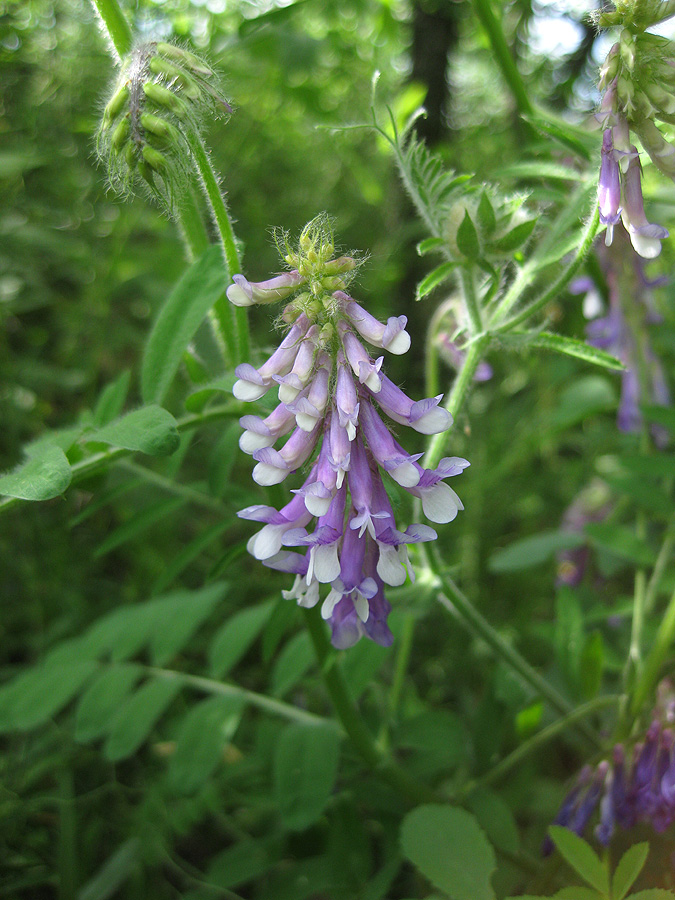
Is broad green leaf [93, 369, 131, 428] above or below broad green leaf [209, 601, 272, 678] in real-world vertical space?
above

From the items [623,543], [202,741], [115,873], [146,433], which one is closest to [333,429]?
[146,433]

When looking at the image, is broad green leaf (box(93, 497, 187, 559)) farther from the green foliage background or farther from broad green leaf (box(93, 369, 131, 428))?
broad green leaf (box(93, 369, 131, 428))

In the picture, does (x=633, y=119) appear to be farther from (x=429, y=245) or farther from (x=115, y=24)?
(x=115, y=24)

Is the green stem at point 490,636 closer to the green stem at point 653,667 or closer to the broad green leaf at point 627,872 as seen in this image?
the green stem at point 653,667

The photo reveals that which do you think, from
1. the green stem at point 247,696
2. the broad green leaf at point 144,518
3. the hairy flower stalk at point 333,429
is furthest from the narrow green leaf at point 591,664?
the broad green leaf at point 144,518

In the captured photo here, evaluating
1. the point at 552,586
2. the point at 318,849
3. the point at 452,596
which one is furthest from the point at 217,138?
the point at 318,849

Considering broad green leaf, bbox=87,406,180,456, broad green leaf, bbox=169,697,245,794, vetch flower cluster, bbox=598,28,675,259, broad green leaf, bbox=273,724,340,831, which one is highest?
vetch flower cluster, bbox=598,28,675,259

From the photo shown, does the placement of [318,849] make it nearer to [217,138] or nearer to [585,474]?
[585,474]

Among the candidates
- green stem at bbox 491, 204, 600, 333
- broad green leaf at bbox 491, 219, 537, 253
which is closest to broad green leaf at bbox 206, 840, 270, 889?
green stem at bbox 491, 204, 600, 333
